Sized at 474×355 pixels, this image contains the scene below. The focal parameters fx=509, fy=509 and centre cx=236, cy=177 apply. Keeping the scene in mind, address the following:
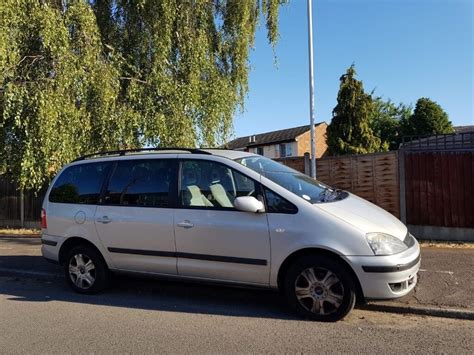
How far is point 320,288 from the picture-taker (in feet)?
17.5

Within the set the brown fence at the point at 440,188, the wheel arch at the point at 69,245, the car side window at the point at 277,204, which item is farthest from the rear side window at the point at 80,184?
the brown fence at the point at 440,188

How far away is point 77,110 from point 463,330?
30.3 ft

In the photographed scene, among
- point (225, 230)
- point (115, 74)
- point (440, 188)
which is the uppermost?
point (115, 74)

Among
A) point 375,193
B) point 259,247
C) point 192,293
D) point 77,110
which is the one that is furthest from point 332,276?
point 77,110

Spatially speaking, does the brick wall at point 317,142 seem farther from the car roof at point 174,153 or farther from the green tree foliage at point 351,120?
the car roof at point 174,153

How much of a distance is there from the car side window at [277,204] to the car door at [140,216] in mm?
1212

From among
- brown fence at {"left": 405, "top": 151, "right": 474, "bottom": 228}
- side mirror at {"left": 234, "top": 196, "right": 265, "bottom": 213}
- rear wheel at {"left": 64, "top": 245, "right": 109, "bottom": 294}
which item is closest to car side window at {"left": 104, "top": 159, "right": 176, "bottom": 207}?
rear wheel at {"left": 64, "top": 245, "right": 109, "bottom": 294}

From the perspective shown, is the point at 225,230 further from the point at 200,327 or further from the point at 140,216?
the point at 140,216

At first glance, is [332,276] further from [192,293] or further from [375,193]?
[375,193]

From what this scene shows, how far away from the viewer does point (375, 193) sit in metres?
11.2

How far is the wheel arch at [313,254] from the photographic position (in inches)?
207

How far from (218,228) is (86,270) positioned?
2.16 metres

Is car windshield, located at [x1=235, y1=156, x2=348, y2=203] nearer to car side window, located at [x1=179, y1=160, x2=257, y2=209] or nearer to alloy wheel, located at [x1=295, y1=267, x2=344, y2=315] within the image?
car side window, located at [x1=179, y1=160, x2=257, y2=209]

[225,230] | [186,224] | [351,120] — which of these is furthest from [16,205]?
[351,120]
